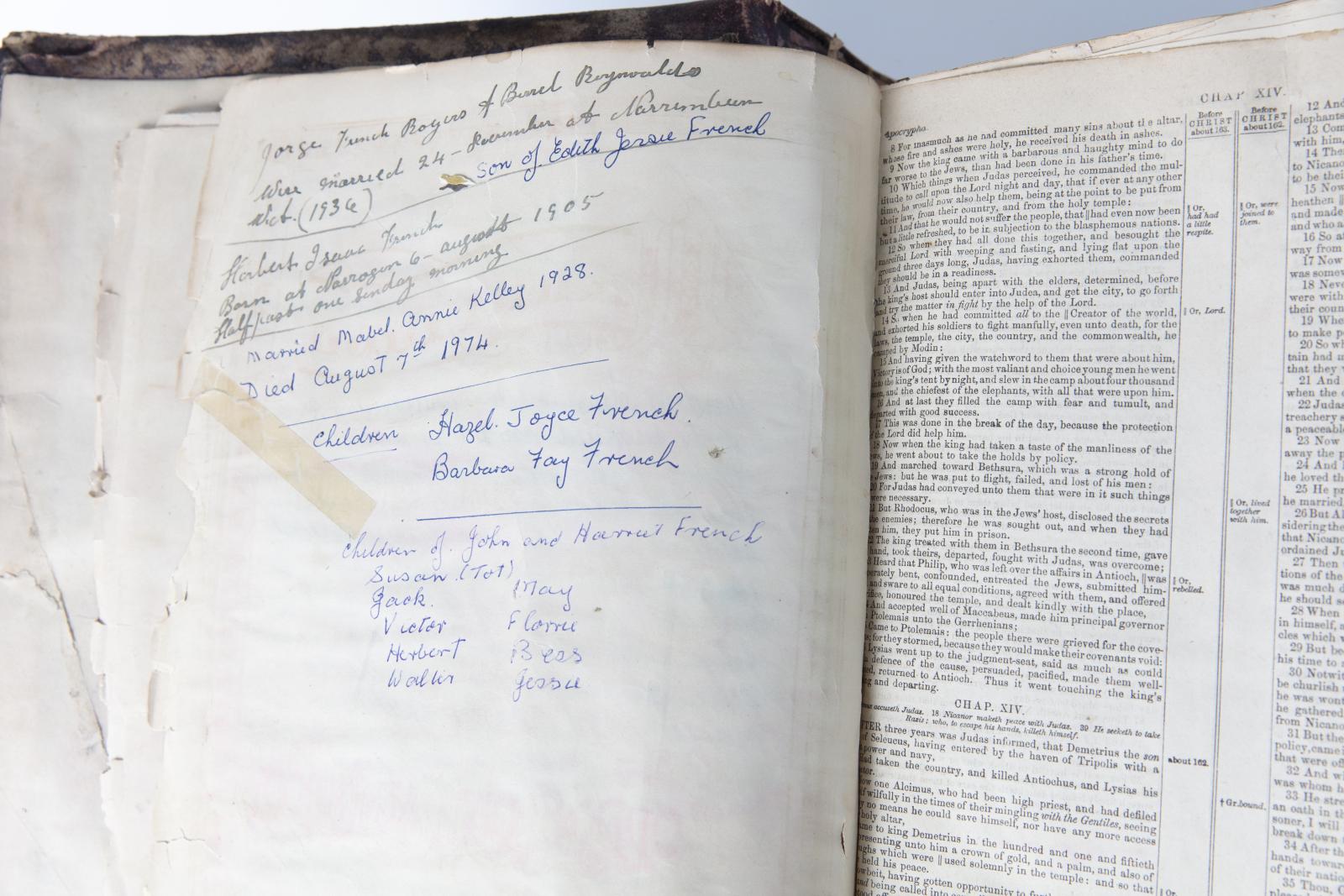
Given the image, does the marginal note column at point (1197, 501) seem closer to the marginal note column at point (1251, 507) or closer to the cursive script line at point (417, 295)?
the marginal note column at point (1251, 507)

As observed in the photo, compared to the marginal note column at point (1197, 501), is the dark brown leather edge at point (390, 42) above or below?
Answer: above

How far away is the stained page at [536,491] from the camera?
0.50 metres

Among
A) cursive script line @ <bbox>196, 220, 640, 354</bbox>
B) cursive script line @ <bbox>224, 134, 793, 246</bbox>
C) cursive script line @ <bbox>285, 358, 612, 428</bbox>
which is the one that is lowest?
cursive script line @ <bbox>285, 358, 612, 428</bbox>

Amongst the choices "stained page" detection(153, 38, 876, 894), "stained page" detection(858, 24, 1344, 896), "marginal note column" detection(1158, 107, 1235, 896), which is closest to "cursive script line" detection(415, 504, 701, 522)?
"stained page" detection(153, 38, 876, 894)

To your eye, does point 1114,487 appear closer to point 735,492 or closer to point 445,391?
point 735,492

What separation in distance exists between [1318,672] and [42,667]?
75 centimetres

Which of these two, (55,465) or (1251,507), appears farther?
(55,465)

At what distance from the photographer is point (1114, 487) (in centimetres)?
51

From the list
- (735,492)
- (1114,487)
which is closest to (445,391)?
(735,492)

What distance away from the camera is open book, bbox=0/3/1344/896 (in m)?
0.49

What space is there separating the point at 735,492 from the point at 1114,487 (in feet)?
0.69

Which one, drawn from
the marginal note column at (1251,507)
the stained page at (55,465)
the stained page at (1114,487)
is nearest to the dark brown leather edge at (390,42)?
the stained page at (55,465)

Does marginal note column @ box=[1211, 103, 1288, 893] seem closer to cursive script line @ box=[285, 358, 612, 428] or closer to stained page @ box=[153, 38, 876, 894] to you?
stained page @ box=[153, 38, 876, 894]

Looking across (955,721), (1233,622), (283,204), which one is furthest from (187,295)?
(1233,622)
